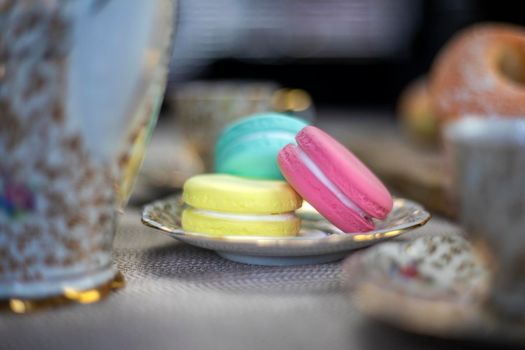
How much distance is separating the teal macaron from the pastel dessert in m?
0.03

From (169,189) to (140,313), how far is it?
0.41 meters

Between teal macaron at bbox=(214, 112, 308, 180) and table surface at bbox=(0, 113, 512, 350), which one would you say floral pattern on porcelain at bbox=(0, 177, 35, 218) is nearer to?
table surface at bbox=(0, 113, 512, 350)

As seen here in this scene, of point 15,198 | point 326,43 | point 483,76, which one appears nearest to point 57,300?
point 15,198

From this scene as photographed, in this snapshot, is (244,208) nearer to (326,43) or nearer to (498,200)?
(498,200)

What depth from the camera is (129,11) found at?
40cm

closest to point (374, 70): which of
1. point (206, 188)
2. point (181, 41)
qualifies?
point (181, 41)

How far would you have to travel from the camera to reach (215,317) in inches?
15.6

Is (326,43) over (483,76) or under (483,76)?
under

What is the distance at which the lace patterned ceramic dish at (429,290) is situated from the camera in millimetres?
326

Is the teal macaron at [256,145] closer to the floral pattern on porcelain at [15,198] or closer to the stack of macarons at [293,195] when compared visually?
the stack of macarons at [293,195]

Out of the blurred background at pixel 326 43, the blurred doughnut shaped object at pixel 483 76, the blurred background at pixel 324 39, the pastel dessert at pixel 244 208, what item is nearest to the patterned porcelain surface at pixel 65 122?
the pastel dessert at pixel 244 208

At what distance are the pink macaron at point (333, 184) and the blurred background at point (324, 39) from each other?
2.29 meters

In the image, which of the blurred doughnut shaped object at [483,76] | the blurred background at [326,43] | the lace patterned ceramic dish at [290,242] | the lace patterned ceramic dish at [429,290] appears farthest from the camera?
the blurred background at [326,43]

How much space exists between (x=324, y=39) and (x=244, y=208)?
242cm
